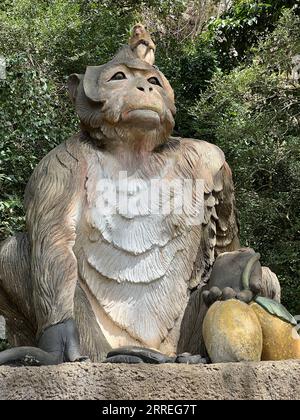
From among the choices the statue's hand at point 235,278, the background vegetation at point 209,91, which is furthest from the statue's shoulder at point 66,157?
the background vegetation at point 209,91

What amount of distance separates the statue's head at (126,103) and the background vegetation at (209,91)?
4763 millimetres

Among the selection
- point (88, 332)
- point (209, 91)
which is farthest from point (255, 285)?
point (209, 91)

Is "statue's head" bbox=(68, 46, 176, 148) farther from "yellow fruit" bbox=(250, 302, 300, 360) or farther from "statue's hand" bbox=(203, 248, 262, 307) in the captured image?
"yellow fruit" bbox=(250, 302, 300, 360)

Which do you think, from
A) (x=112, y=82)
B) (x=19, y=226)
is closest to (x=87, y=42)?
(x=19, y=226)

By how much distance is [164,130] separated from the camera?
14.6 feet

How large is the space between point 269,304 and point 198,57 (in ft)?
28.3

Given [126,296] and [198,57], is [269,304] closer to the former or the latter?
[126,296]

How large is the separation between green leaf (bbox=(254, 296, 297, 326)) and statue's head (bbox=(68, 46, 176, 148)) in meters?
1.02

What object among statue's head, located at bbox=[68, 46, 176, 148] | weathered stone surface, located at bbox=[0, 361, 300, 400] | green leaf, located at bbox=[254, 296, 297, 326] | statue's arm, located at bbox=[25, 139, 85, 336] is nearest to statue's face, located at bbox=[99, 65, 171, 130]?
statue's head, located at bbox=[68, 46, 176, 148]

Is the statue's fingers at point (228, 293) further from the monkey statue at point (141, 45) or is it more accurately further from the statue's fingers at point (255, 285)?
the monkey statue at point (141, 45)

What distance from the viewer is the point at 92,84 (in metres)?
4.50

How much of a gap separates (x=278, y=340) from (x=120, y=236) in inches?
35.1

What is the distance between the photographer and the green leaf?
3762 millimetres

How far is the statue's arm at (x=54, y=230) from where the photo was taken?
399cm
